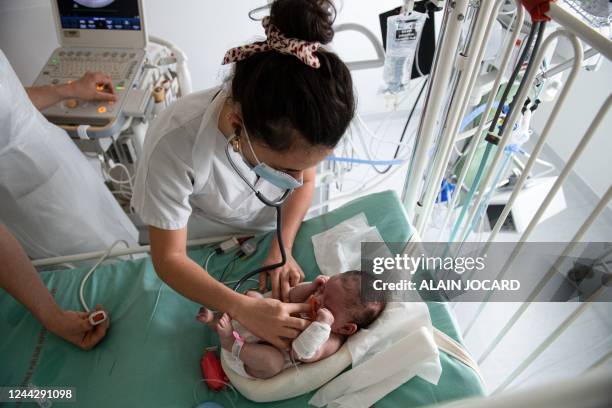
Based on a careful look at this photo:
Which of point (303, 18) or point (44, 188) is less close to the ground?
point (303, 18)

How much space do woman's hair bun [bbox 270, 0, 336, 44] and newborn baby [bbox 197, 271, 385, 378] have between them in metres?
0.66

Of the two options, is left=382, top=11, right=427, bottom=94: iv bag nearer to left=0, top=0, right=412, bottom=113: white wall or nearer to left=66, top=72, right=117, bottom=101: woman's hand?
left=0, top=0, right=412, bottom=113: white wall

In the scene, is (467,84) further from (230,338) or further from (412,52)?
(230,338)

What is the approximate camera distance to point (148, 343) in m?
1.13

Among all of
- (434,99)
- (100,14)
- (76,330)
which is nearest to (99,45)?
(100,14)

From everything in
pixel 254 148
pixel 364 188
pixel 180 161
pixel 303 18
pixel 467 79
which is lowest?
pixel 364 188

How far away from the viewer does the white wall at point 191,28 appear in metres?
2.24

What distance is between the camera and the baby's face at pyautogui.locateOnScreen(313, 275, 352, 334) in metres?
1.11

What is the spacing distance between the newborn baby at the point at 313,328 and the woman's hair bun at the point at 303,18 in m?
0.66

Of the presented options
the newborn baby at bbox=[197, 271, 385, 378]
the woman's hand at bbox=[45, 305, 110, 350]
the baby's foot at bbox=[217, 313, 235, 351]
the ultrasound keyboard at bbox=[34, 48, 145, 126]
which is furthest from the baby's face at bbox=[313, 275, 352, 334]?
the ultrasound keyboard at bbox=[34, 48, 145, 126]

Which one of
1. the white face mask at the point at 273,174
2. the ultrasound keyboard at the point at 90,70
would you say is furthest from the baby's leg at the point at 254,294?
the ultrasound keyboard at the point at 90,70

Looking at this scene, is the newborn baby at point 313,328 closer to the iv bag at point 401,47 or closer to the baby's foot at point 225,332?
the baby's foot at point 225,332

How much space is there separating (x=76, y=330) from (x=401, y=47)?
54.9 inches

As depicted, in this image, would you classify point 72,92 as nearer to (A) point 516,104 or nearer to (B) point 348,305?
(B) point 348,305
